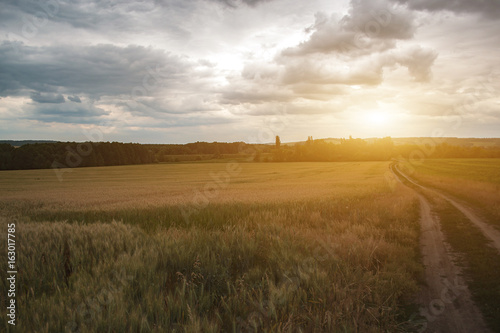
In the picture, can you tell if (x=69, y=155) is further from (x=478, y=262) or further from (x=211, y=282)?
(x=478, y=262)

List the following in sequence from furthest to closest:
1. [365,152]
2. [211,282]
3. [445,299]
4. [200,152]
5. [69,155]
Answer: [365,152], [200,152], [69,155], [445,299], [211,282]

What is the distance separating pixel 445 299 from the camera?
539 cm

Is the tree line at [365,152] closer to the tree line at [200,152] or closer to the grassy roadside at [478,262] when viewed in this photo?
the tree line at [200,152]

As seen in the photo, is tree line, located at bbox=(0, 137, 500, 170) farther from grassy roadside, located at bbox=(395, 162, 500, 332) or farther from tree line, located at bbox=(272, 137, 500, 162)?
grassy roadside, located at bbox=(395, 162, 500, 332)

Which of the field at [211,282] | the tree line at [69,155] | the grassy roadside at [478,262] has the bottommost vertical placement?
the grassy roadside at [478,262]

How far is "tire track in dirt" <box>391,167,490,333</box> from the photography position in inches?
178

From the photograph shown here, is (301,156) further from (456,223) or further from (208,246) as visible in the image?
(208,246)

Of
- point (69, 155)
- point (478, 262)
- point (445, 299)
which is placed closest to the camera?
point (445, 299)

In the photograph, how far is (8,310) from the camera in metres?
4.00

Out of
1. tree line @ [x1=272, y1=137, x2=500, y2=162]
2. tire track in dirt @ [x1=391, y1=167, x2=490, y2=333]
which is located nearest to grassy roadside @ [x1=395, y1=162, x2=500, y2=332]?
tire track in dirt @ [x1=391, y1=167, x2=490, y2=333]

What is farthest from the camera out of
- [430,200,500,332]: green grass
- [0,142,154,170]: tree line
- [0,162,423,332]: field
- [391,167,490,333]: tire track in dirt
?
[0,142,154,170]: tree line

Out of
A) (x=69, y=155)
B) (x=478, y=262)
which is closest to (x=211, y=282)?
(x=478, y=262)

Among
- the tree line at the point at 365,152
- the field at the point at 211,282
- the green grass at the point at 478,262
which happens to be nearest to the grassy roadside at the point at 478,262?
the green grass at the point at 478,262

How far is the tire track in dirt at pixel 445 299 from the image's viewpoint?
453 cm
